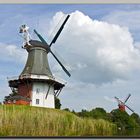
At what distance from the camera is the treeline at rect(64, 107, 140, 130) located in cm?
647

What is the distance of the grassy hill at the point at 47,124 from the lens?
245 inches

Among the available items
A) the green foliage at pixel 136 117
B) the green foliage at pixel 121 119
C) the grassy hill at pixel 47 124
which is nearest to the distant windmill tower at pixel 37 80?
the grassy hill at pixel 47 124

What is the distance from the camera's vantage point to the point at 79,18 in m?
6.54

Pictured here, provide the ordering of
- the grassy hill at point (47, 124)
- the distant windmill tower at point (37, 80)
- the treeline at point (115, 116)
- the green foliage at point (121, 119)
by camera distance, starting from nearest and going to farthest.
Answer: the grassy hill at point (47, 124), the treeline at point (115, 116), the green foliage at point (121, 119), the distant windmill tower at point (37, 80)

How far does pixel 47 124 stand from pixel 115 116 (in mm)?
1207

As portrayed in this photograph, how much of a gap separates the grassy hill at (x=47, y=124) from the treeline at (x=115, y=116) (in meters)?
0.10

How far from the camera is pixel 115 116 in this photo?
6.75 metres

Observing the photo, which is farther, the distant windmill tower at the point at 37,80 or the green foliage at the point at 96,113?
the distant windmill tower at the point at 37,80

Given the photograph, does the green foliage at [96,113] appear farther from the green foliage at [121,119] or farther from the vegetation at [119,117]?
the green foliage at [121,119]

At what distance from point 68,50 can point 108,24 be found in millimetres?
866

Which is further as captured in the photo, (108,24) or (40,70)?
(40,70)

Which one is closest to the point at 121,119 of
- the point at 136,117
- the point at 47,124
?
the point at 136,117
